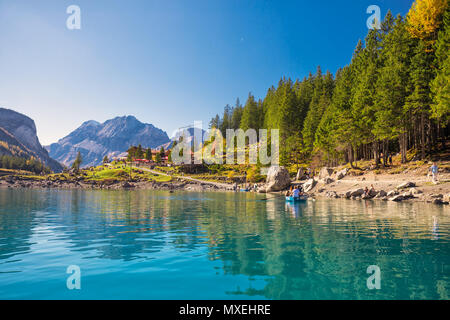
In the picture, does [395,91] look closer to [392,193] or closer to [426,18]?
[426,18]

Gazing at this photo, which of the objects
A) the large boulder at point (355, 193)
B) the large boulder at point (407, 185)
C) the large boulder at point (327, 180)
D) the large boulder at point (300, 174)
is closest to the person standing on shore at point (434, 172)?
the large boulder at point (407, 185)

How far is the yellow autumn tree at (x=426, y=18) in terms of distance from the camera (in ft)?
140

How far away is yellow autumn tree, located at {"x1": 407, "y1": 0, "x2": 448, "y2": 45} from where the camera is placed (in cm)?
4253

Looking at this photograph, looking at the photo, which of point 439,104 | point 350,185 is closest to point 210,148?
point 350,185

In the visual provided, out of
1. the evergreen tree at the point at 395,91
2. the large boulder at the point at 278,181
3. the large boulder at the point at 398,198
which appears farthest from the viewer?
the large boulder at the point at 278,181

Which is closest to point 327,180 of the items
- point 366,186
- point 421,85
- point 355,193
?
point 355,193

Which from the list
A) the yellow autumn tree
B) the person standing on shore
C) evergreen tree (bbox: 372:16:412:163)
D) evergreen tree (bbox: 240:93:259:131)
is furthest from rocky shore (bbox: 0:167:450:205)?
evergreen tree (bbox: 240:93:259:131)

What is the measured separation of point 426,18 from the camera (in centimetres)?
4303

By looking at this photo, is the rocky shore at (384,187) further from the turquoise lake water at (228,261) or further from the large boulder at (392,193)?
the turquoise lake water at (228,261)

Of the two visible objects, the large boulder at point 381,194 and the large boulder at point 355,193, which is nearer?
the large boulder at point 381,194

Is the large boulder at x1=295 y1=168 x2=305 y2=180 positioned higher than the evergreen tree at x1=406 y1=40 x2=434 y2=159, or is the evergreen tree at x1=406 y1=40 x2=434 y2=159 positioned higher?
the evergreen tree at x1=406 y1=40 x2=434 y2=159

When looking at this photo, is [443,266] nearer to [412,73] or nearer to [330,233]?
[330,233]

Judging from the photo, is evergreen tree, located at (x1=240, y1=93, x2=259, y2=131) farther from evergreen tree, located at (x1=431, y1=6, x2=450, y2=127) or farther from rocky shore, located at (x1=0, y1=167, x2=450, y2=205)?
evergreen tree, located at (x1=431, y1=6, x2=450, y2=127)
